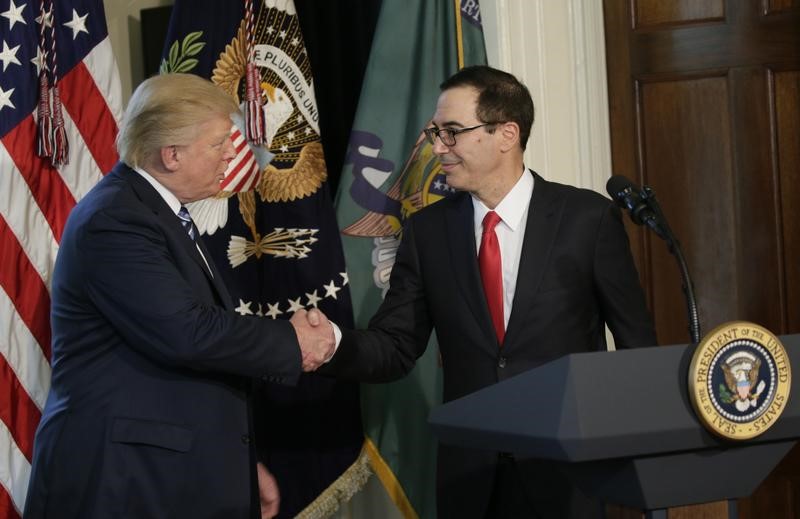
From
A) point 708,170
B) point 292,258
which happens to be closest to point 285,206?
point 292,258

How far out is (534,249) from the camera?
2623 mm

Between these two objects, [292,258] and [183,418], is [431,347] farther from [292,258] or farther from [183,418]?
[183,418]

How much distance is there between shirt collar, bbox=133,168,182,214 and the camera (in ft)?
8.09

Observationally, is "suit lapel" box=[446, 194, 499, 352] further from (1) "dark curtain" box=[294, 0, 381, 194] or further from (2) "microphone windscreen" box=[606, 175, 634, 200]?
(1) "dark curtain" box=[294, 0, 381, 194]

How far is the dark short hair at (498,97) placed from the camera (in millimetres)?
2776

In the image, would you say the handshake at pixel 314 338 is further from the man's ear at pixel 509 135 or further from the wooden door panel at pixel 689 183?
the wooden door panel at pixel 689 183

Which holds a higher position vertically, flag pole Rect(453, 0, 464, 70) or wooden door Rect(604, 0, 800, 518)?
flag pole Rect(453, 0, 464, 70)

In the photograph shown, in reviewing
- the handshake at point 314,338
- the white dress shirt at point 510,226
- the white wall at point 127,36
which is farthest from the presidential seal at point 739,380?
the white wall at point 127,36

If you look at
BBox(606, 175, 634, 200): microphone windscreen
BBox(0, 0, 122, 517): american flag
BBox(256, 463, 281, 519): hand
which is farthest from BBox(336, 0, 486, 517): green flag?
BBox(606, 175, 634, 200): microphone windscreen

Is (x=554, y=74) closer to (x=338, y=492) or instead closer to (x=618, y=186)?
(x=618, y=186)

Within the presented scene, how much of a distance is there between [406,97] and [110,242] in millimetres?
1440

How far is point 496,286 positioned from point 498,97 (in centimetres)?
52

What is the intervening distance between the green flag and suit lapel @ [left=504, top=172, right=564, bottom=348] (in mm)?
725

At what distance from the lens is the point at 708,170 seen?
11.9 feet
